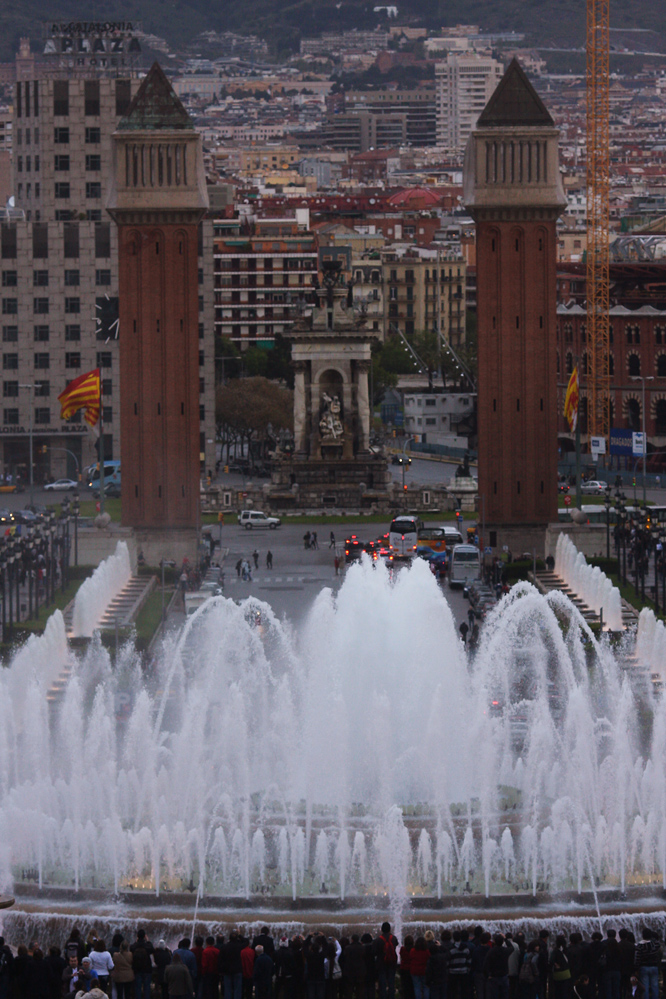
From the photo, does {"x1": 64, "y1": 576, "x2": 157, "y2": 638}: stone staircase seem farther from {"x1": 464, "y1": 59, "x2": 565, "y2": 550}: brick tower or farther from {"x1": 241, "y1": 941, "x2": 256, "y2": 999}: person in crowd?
{"x1": 241, "y1": 941, "x2": 256, "y2": 999}: person in crowd

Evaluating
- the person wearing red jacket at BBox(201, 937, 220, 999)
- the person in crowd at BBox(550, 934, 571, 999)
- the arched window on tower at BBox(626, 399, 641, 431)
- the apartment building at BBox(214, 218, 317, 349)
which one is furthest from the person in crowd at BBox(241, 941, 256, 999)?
the apartment building at BBox(214, 218, 317, 349)

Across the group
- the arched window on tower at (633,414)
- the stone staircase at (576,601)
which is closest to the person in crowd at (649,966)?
the stone staircase at (576,601)

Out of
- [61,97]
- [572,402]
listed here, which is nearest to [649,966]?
[572,402]

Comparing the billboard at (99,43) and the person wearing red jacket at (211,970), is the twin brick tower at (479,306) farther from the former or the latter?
the person wearing red jacket at (211,970)

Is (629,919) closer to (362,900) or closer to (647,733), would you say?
(362,900)

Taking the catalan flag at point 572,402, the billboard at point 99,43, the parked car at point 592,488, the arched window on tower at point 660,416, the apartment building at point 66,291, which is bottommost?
the parked car at point 592,488

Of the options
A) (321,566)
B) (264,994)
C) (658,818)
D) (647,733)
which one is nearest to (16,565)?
(321,566)

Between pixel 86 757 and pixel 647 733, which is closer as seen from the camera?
pixel 86 757
